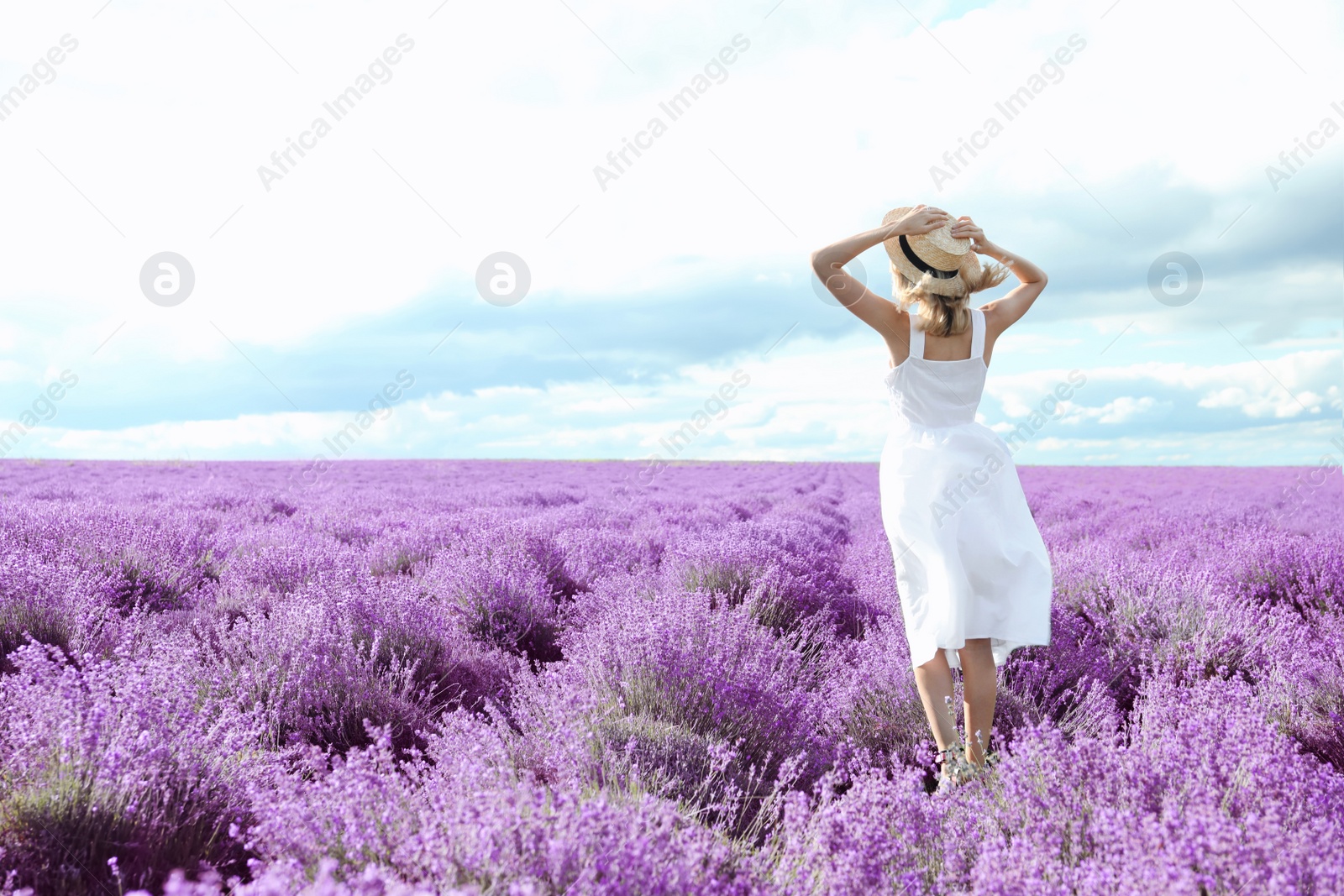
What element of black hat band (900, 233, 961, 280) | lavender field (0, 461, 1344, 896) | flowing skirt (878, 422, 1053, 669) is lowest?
lavender field (0, 461, 1344, 896)

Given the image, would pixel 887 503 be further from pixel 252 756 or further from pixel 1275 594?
pixel 1275 594

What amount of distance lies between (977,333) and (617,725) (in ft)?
6.04

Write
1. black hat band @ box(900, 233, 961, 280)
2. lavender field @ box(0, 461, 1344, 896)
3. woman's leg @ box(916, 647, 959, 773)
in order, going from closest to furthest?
lavender field @ box(0, 461, 1344, 896), woman's leg @ box(916, 647, 959, 773), black hat band @ box(900, 233, 961, 280)

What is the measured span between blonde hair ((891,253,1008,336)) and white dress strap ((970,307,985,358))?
0.04 metres

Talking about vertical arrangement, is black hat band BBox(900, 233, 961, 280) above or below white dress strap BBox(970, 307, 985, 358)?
above

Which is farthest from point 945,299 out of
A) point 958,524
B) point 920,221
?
point 958,524

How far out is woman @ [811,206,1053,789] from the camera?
2545mm

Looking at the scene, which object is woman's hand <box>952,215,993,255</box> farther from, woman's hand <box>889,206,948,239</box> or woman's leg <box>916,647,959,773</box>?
woman's leg <box>916,647,959,773</box>

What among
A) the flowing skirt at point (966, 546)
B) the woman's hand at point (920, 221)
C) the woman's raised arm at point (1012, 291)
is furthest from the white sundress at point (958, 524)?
the woman's hand at point (920, 221)

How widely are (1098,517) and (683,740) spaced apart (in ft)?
28.9

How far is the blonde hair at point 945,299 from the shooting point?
2586mm

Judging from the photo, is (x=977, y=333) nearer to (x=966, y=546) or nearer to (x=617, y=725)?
(x=966, y=546)

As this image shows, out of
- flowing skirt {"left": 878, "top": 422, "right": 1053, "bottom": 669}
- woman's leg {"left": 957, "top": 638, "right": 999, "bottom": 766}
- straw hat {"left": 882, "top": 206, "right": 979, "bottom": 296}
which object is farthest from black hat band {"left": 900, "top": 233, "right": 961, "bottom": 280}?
woman's leg {"left": 957, "top": 638, "right": 999, "bottom": 766}

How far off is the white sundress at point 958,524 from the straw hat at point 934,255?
0.57 feet
